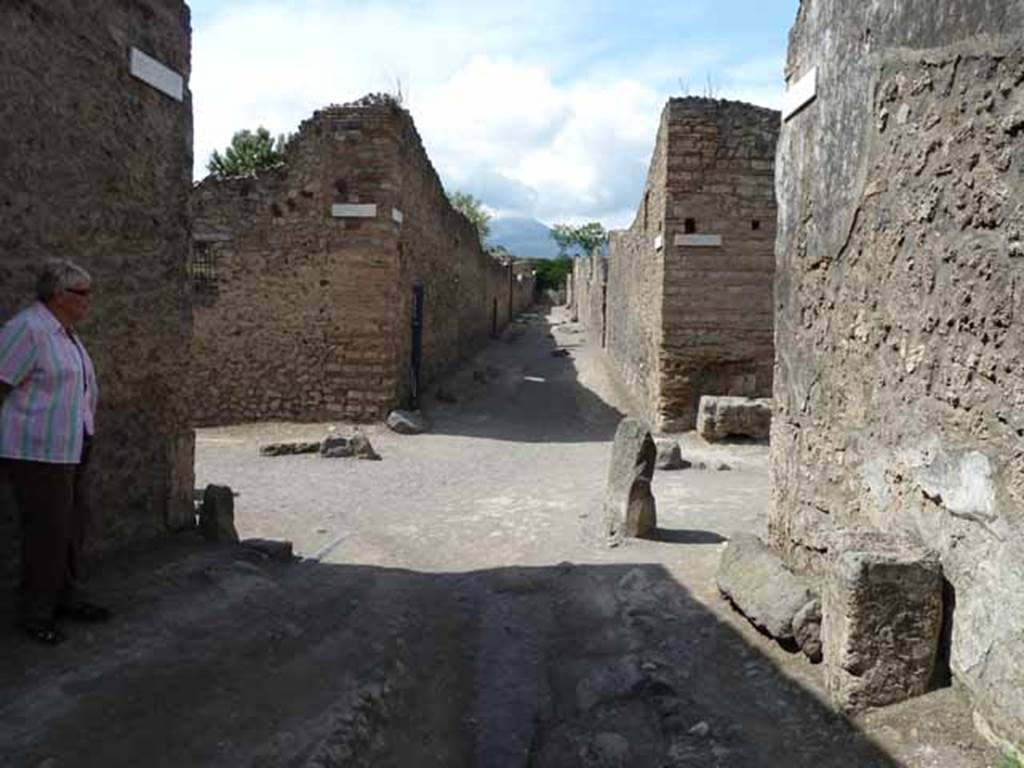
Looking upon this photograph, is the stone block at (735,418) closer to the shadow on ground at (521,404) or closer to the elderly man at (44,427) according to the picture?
the shadow on ground at (521,404)

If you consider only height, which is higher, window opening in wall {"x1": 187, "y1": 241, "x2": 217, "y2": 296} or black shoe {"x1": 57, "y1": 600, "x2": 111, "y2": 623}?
window opening in wall {"x1": 187, "y1": 241, "x2": 217, "y2": 296}

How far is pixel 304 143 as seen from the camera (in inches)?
476

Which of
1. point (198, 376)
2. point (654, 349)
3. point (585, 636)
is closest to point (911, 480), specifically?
point (585, 636)

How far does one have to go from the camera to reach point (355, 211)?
11930mm

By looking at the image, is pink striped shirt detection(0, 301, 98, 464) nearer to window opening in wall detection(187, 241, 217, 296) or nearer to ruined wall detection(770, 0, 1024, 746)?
ruined wall detection(770, 0, 1024, 746)

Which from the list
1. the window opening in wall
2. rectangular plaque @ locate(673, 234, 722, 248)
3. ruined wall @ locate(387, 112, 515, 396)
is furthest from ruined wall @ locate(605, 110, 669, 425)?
the window opening in wall

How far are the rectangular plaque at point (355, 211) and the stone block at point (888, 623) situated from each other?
9887 mm

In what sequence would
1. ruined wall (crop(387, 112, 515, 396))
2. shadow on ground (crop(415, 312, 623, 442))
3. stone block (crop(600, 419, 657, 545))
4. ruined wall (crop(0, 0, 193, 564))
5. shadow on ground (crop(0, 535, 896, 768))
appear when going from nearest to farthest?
shadow on ground (crop(0, 535, 896, 768)), ruined wall (crop(0, 0, 193, 564)), stone block (crop(600, 419, 657, 545)), shadow on ground (crop(415, 312, 623, 442)), ruined wall (crop(387, 112, 515, 396))

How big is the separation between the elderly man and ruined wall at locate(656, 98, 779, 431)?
890cm

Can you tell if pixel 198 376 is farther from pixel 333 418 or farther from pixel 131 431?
pixel 131 431

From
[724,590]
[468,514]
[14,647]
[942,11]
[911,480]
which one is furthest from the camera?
[468,514]

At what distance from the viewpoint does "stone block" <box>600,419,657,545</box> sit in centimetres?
630

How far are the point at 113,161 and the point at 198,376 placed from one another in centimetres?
811

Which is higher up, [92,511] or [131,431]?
[131,431]
